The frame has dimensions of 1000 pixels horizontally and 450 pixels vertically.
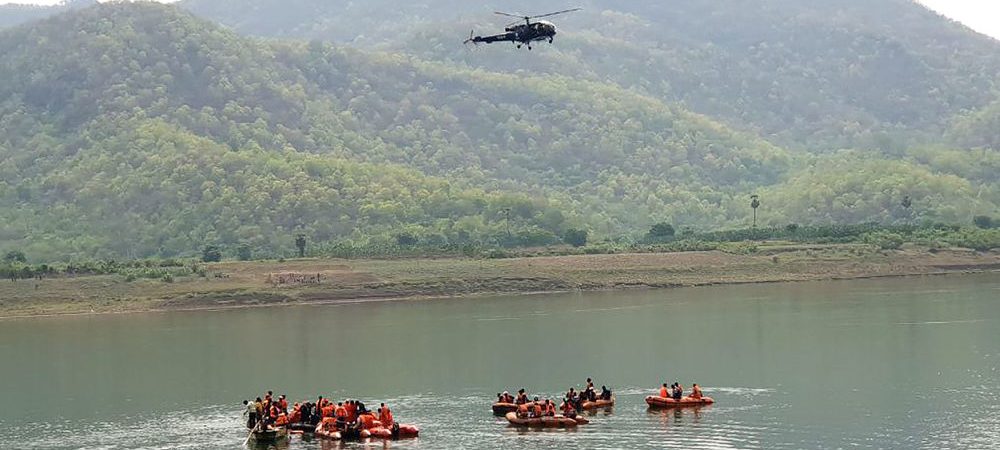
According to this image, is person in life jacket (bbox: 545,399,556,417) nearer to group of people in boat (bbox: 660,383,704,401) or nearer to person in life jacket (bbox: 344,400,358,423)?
group of people in boat (bbox: 660,383,704,401)

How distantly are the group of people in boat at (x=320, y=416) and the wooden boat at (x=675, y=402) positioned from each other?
45.1ft

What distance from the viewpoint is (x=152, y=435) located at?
71750mm

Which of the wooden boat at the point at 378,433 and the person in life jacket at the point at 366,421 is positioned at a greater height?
the person in life jacket at the point at 366,421

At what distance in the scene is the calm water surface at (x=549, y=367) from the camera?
227 ft

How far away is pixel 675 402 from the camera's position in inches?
2933

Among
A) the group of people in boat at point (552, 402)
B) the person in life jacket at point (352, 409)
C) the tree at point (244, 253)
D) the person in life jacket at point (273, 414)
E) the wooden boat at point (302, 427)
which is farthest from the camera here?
the tree at point (244, 253)

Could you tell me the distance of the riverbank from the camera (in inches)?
5846

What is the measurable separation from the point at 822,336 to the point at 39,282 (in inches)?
3393

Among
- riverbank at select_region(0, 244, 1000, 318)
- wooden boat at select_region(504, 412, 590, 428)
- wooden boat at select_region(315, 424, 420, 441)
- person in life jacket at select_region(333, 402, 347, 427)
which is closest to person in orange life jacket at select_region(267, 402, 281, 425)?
wooden boat at select_region(315, 424, 420, 441)

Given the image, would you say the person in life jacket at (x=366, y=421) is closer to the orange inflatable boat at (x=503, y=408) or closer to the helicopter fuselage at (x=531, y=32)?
the orange inflatable boat at (x=503, y=408)

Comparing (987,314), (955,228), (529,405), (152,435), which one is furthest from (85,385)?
(955,228)

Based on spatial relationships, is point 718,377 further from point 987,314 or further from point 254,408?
point 987,314

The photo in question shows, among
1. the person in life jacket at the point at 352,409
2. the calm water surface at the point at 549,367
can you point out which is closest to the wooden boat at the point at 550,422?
the calm water surface at the point at 549,367

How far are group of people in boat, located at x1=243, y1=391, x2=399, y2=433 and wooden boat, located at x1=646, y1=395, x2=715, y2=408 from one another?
1374 centimetres
